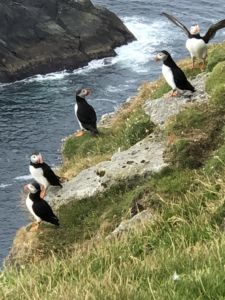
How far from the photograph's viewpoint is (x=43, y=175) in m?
18.3

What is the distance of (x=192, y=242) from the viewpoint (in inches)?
361

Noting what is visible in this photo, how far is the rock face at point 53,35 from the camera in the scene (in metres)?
81.9

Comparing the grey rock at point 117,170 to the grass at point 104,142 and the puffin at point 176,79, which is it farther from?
the puffin at point 176,79

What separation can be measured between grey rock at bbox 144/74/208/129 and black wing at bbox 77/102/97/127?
3274 mm

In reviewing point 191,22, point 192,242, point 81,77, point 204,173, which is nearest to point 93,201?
point 204,173

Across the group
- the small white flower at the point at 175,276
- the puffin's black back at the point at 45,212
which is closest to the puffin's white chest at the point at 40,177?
the puffin's black back at the point at 45,212

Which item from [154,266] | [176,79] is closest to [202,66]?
[176,79]

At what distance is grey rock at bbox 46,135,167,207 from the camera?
52.7ft

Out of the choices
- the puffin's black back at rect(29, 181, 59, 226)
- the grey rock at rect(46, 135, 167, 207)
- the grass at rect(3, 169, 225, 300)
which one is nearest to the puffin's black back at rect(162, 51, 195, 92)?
the grey rock at rect(46, 135, 167, 207)

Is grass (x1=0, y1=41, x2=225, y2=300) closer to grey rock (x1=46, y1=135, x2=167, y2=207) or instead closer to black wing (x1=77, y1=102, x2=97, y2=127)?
grey rock (x1=46, y1=135, x2=167, y2=207)

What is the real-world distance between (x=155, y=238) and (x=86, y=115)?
13503 millimetres

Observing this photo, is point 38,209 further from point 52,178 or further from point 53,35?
point 53,35

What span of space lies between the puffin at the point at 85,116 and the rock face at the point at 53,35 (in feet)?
183

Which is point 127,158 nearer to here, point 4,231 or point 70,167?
point 70,167
